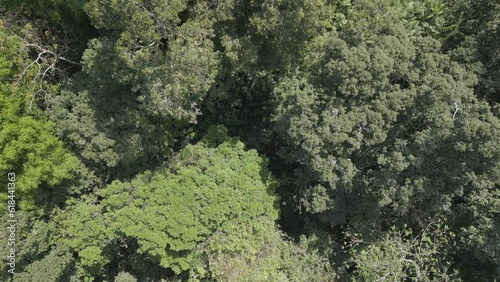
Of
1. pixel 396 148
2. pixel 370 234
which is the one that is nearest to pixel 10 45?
pixel 396 148

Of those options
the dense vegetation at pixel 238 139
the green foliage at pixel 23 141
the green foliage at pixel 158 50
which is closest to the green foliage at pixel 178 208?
the dense vegetation at pixel 238 139

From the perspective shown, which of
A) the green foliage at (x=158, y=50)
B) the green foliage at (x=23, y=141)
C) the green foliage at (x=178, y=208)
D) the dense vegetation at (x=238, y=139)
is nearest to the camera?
the green foliage at (x=158, y=50)

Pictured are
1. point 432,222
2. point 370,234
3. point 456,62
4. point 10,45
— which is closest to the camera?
point 10,45

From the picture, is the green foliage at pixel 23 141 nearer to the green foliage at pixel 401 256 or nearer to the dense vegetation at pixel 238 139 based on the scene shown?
the dense vegetation at pixel 238 139

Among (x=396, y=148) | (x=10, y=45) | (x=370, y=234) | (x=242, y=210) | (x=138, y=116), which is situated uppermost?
(x=10, y=45)

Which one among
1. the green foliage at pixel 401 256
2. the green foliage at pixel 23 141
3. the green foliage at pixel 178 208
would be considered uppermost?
the green foliage at pixel 23 141

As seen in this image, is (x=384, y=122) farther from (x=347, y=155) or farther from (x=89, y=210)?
(x=89, y=210)

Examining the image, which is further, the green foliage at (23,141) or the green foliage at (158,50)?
the green foliage at (23,141)

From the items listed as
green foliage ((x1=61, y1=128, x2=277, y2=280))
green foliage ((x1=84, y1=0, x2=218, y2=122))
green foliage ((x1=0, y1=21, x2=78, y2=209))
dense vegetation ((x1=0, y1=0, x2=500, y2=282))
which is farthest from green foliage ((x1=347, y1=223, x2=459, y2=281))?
green foliage ((x1=0, y1=21, x2=78, y2=209))

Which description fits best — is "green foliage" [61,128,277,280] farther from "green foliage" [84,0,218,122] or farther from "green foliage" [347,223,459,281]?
"green foliage" [347,223,459,281]
